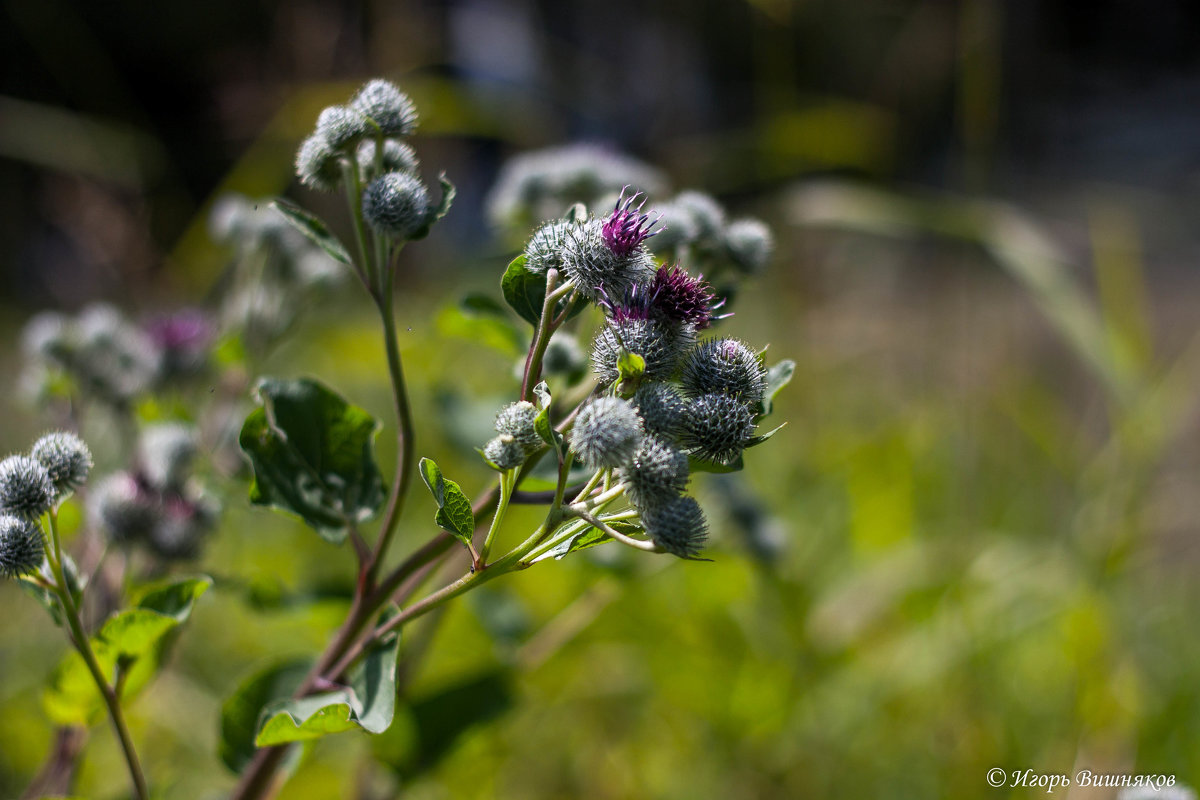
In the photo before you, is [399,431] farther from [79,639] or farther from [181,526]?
[181,526]

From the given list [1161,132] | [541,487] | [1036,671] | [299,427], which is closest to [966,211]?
[1036,671]

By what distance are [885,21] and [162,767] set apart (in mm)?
11284

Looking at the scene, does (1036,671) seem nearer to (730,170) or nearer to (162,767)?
(730,170)

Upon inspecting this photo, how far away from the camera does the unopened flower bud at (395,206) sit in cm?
125

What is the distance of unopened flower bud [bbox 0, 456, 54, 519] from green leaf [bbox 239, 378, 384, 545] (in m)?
0.30

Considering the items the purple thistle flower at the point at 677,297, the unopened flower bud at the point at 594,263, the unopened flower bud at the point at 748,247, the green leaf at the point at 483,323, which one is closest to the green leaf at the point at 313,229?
the green leaf at the point at 483,323

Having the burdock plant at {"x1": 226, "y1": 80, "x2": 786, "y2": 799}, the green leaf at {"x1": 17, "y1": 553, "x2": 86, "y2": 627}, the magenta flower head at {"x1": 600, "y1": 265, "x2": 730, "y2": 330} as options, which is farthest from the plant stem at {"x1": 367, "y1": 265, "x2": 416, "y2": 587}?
the green leaf at {"x1": 17, "y1": 553, "x2": 86, "y2": 627}

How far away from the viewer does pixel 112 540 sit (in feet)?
5.27

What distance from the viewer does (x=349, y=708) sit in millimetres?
1133

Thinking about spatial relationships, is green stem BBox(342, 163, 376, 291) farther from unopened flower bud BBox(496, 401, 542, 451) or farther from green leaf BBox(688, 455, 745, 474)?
green leaf BBox(688, 455, 745, 474)

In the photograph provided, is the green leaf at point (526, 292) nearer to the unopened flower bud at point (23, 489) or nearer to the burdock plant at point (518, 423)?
the burdock plant at point (518, 423)


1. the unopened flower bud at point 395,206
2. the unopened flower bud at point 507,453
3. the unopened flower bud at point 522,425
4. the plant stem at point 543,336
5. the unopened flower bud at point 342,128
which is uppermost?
the unopened flower bud at point 342,128

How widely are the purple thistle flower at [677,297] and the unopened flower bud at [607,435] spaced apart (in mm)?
211

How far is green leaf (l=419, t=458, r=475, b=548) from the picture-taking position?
1077mm
